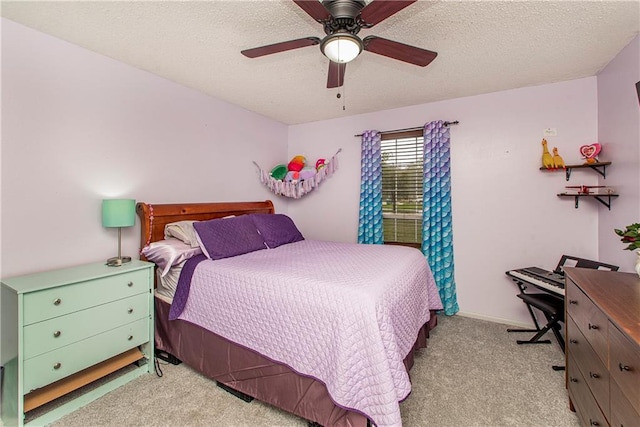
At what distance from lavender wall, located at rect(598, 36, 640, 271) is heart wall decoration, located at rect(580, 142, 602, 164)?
2.1 inches

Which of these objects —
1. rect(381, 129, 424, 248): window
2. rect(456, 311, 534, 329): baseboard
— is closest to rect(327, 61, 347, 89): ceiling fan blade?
rect(381, 129, 424, 248): window

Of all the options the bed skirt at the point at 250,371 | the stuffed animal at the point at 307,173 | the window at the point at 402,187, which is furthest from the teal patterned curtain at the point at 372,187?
the bed skirt at the point at 250,371

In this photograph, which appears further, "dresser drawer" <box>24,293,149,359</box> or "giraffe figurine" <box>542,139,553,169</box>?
"giraffe figurine" <box>542,139,553,169</box>

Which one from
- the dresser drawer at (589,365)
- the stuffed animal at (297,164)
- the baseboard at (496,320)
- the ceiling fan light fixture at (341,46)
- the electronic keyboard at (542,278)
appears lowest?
the baseboard at (496,320)

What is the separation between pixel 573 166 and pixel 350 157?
91.1 inches

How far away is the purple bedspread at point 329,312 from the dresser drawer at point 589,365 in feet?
2.62

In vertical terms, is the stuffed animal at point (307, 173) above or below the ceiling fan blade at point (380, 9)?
below

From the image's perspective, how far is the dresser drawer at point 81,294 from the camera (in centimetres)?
159

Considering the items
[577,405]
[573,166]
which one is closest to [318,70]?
[573,166]

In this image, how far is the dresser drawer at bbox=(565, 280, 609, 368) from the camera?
119 cm

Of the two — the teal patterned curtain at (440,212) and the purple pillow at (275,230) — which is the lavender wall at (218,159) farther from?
the purple pillow at (275,230)

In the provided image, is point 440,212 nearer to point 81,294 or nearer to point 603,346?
point 603,346

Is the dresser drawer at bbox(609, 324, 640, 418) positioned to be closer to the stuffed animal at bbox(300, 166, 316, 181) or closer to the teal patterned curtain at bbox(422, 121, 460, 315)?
the teal patterned curtain at bbox(422, 121, 460, 315)

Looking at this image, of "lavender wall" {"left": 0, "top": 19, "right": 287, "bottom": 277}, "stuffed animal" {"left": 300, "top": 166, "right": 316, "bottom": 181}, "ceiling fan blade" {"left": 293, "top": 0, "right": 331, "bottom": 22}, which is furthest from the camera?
"stuffed animal" {"left": 300, "top": 166, "right": 316, "bottom": 181}
